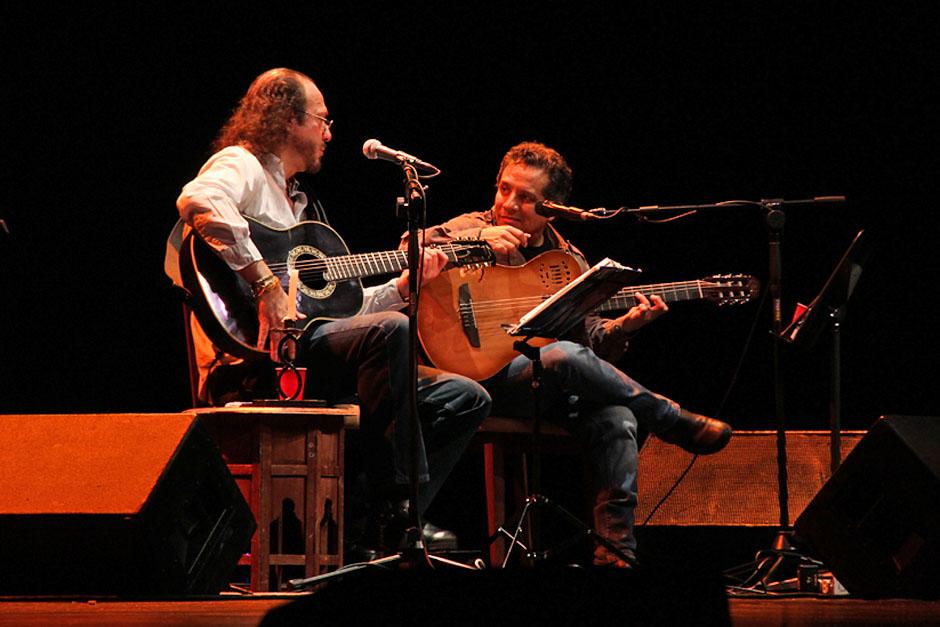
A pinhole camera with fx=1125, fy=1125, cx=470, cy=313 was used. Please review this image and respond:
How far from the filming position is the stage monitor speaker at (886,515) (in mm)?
2424

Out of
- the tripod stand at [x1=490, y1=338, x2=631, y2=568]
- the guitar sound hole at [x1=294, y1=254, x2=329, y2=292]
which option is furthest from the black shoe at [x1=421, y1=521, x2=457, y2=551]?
the guitar sound hole at [x1=294, y1=254, x2=329, y2=292]

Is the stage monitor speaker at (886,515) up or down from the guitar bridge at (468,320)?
down

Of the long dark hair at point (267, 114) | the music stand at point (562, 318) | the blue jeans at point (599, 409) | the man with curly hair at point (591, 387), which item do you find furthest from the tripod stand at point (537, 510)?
the long dark hair at point (267, 114)

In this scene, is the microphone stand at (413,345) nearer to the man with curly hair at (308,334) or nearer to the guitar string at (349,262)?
the man with curly hair at (308,334)

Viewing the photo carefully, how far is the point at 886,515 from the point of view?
256 centimetres

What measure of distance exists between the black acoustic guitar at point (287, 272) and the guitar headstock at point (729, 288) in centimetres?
98

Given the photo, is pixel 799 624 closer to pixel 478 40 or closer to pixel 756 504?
pixel 756 504

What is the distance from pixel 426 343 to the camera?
388cm

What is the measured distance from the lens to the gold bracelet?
3.36m

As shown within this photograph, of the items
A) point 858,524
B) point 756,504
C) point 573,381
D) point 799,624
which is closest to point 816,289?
point 756,504

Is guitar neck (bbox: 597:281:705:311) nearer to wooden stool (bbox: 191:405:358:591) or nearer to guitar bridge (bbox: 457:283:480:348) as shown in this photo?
guitar bridge (bbox: 457:283:480:348)

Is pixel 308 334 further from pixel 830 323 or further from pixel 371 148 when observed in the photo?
pixel 830 323

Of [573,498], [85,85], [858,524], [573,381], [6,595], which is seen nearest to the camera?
[6,595]

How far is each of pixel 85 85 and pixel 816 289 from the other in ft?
10.7
